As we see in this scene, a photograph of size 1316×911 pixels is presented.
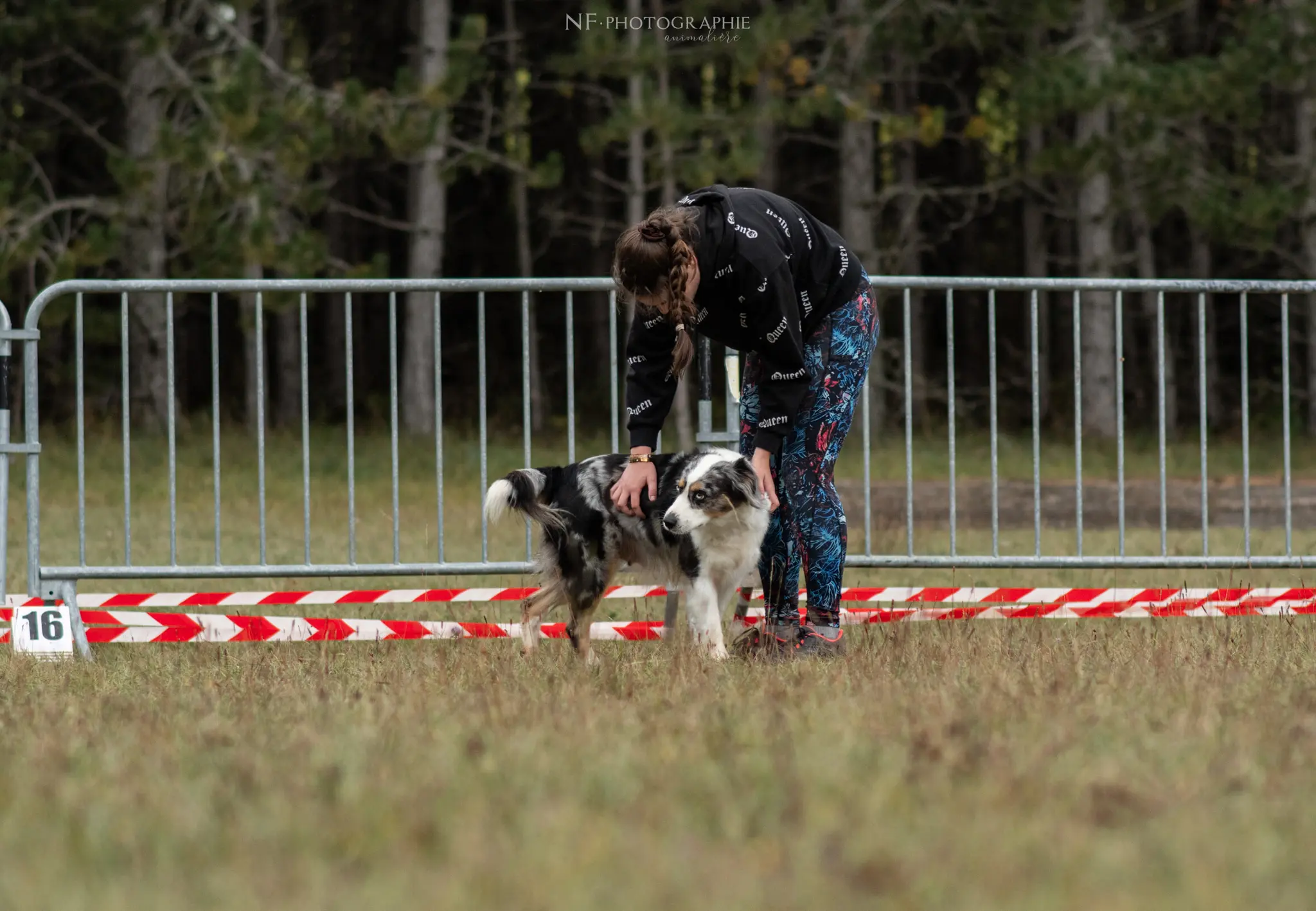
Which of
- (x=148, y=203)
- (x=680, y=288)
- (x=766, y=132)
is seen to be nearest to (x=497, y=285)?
(x=680, y=288)

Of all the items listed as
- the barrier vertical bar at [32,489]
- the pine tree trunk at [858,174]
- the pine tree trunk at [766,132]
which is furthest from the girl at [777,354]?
the pine tree trunk at [858,174]

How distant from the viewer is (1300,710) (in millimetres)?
4633

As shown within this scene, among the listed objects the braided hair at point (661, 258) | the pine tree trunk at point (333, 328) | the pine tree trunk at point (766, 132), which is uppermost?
the pine tree trunk at point (766, 132)

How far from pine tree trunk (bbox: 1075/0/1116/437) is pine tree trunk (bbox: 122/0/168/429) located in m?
11.2

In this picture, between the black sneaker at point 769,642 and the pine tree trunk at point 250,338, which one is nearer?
the black sneaker at point 769,642

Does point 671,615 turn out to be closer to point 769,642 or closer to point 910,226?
point 769,642

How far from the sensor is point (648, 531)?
6461mm

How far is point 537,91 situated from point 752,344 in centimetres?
2573

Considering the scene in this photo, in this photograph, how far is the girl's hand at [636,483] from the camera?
6.25 meters

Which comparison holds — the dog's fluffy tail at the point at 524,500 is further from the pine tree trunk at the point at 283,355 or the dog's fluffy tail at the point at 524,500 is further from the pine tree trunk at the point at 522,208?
the pine tree trunk at the point at 283,355

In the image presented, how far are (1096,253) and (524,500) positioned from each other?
18.2m

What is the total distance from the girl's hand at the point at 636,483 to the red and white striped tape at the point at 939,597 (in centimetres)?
122

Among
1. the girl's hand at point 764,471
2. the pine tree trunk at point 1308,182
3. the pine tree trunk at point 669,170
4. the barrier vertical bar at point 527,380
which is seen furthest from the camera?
the pine tree trunk at point 1308,182

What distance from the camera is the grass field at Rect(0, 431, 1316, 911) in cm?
300
